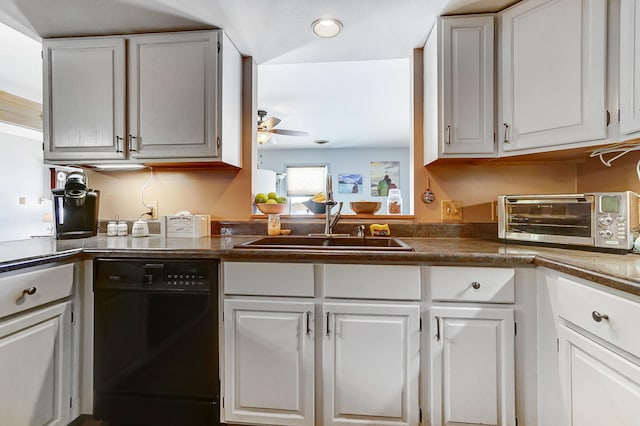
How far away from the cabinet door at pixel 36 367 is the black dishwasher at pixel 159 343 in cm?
14

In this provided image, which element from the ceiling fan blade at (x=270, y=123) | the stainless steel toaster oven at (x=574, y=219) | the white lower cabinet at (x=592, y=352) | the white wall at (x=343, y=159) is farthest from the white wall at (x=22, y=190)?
the white lower cabinet at (x=592, y=352)

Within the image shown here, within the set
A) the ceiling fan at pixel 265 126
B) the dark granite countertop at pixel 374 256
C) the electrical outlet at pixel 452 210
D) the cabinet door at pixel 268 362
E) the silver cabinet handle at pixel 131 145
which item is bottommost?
the cabinet door at pixel 268 362

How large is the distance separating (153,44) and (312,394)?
1.99m

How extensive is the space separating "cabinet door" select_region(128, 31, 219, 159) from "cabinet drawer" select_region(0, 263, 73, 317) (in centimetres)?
76

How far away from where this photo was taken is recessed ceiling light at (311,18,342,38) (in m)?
1.67

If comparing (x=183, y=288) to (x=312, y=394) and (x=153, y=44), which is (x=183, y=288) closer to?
(x=312, y=394)

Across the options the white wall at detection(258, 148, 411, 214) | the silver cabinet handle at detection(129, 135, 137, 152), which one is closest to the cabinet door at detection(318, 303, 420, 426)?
the silver cabinet handle at detection(129, 135, 137, 152)

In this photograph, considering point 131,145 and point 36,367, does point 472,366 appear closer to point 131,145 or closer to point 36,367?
point 36,367

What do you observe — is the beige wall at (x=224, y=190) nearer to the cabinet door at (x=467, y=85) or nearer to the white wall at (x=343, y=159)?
the cabinet door at (x=467, y=85)

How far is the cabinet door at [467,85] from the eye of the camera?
1.61 metres

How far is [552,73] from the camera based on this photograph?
142 cm

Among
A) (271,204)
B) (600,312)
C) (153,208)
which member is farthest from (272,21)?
(600,312)

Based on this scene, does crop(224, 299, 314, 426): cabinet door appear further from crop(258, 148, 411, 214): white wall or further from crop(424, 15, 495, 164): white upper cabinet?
crop(258, 148, 411, 214): white wall

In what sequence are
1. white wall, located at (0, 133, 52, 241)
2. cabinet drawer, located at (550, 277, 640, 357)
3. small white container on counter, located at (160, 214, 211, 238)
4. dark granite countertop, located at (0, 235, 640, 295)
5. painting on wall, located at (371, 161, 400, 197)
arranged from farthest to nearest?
painting on wall, located at (371, 161, 400, 197)
white wall, located at (0, 133, 52, 241)
small white container on counter, located at (160, 214, 211, 238)
dark granite countertop, located at (0, 235, 640, 295)
cabinet drawer, located at (550, 277, 640, 357)
